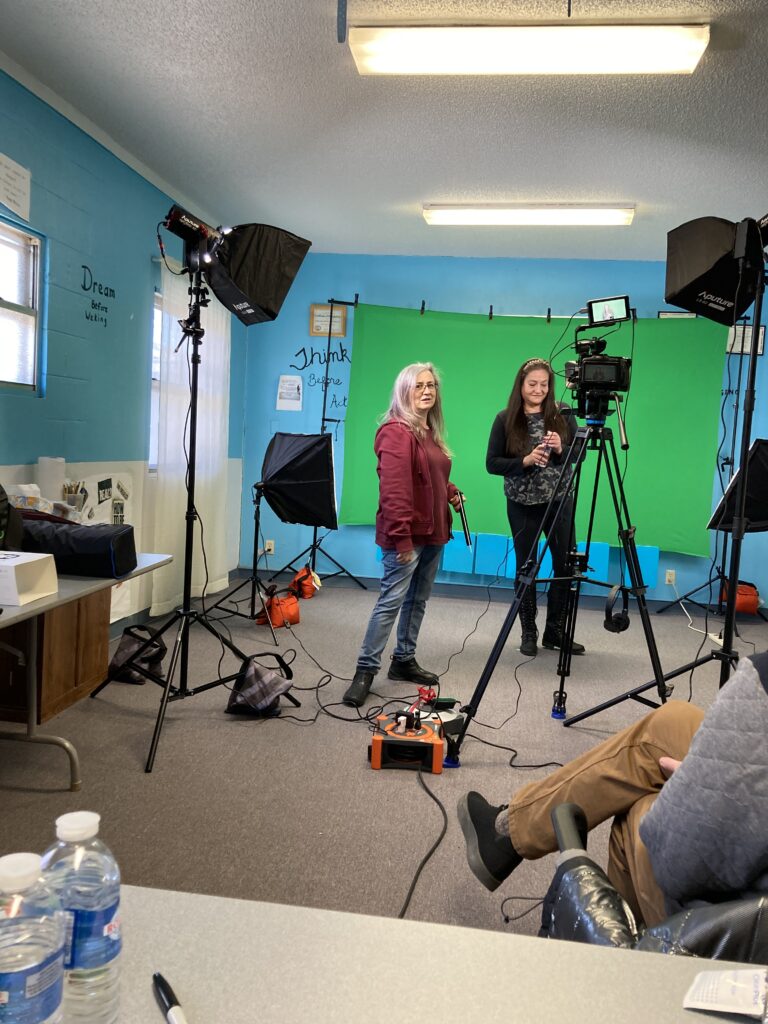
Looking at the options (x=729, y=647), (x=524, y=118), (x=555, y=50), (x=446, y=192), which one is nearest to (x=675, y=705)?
(x=729, y=647)

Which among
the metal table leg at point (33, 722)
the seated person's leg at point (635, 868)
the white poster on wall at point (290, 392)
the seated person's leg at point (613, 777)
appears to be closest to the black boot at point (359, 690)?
the metal table leg at point (33, 722)

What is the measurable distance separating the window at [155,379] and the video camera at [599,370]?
2.55 m

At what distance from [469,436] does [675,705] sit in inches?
156

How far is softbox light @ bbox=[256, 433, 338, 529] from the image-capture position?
165 inches

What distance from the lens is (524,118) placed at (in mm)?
3055

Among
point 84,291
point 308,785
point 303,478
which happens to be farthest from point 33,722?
point 303,478

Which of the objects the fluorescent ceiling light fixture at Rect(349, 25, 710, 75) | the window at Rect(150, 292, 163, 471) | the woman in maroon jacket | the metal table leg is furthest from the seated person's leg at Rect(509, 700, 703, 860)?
the window at Rect(150, 292, 163, 471)

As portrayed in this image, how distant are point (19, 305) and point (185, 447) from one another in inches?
55.9

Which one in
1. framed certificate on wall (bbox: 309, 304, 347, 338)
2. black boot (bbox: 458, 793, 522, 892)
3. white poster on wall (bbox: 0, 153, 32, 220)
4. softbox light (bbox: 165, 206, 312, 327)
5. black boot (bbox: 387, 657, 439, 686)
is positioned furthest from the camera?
framed certificate on wall (bbox: 309, 304, 347, 338)

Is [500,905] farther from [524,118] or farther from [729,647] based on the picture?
[524,118]

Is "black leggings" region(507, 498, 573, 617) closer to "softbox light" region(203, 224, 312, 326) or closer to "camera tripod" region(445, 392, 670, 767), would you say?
"camera tripod" region(445, 392, 670, 767)

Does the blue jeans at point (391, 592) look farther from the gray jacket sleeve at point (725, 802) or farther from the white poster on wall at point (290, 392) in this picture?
the white poster on wall at point (290, 392)

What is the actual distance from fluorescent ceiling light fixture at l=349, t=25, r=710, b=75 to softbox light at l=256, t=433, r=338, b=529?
6.76 ft

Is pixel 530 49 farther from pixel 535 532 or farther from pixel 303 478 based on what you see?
pixel 303 478
